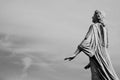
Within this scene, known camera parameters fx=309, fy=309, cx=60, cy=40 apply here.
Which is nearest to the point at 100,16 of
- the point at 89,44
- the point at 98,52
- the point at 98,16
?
the point at 98,16

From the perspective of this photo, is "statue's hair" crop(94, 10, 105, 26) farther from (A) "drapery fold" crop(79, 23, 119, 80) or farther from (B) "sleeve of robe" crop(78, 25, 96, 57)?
(B) "sleeve of robe" crop(78, 25, 96, 57)

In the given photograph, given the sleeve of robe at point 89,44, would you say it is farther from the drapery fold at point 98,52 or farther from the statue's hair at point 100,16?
the statue's hair at point 100,16

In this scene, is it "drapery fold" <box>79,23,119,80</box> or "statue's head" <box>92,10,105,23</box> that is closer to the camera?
"drapery fold" <box>79,23,119,80</box>

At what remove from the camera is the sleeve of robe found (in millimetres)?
13705

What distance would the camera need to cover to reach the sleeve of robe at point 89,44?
13.7 metres

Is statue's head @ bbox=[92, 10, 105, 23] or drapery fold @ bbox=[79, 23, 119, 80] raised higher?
statue's head @ bbox=[92, 10, 105, 23]

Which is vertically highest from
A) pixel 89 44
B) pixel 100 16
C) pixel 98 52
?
pixel 100 16

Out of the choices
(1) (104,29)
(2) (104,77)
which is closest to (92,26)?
(1) (104,29)

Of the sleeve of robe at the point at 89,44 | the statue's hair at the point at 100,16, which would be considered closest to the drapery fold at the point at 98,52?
the sleeve of robe at the point at 89,44

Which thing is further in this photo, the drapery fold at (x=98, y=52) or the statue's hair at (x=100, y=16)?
the statue's hair at (x=100, y=16)

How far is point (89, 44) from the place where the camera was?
13891 mm

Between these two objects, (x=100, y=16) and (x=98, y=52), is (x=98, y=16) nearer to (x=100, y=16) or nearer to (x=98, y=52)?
(x=100, y=16)

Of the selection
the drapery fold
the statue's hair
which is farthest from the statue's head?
the drapery fold

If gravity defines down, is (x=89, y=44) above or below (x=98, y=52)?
above
